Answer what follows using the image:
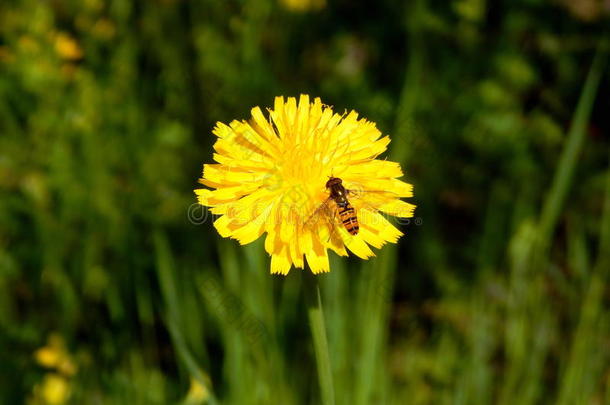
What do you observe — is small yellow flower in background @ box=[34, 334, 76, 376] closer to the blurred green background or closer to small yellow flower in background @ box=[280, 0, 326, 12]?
the blurred green background

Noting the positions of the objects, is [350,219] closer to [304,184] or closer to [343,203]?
[343,203]

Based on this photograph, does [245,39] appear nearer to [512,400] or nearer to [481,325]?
[481,325]

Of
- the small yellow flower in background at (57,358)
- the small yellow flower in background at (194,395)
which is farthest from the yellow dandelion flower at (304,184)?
the small yellow flower in background at (57,358)

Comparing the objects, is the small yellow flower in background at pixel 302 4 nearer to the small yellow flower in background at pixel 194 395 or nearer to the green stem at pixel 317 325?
the small yellow flower in background at pixel 194 395

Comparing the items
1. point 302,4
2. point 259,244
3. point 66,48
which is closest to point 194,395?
point 259,244

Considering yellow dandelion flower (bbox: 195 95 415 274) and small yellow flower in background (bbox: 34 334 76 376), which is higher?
yellow dandelion flower (bbox: 195 95 415 274)

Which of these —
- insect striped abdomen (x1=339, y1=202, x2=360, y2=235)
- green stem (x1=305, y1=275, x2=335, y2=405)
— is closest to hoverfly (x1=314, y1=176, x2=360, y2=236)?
insect striped abdomen (x1=339, y1=202, x2=360, y2=235)
